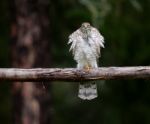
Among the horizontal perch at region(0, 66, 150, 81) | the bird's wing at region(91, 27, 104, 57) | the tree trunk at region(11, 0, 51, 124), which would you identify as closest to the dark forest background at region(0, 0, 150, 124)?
the tree trunk at region(11, 0, 51, 124)

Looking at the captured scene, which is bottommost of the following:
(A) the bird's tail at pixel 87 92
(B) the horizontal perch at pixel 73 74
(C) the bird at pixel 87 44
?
(A) the bird's tail at pixel 87 92

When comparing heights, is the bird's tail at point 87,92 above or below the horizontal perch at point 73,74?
below

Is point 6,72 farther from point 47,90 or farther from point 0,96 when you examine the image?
point 0,96

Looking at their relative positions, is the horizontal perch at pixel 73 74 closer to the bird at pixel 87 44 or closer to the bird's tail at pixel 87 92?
the bird's tail at pixel 87 92

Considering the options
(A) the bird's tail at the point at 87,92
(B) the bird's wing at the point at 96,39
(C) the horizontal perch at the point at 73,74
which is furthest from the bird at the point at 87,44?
(C) the horizontal perch at the point at 73,74

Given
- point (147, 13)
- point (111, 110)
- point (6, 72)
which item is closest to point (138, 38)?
point (147, 13)

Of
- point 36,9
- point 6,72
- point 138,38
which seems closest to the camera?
point 6,72

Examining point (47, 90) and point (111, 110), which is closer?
point (47, 90)
